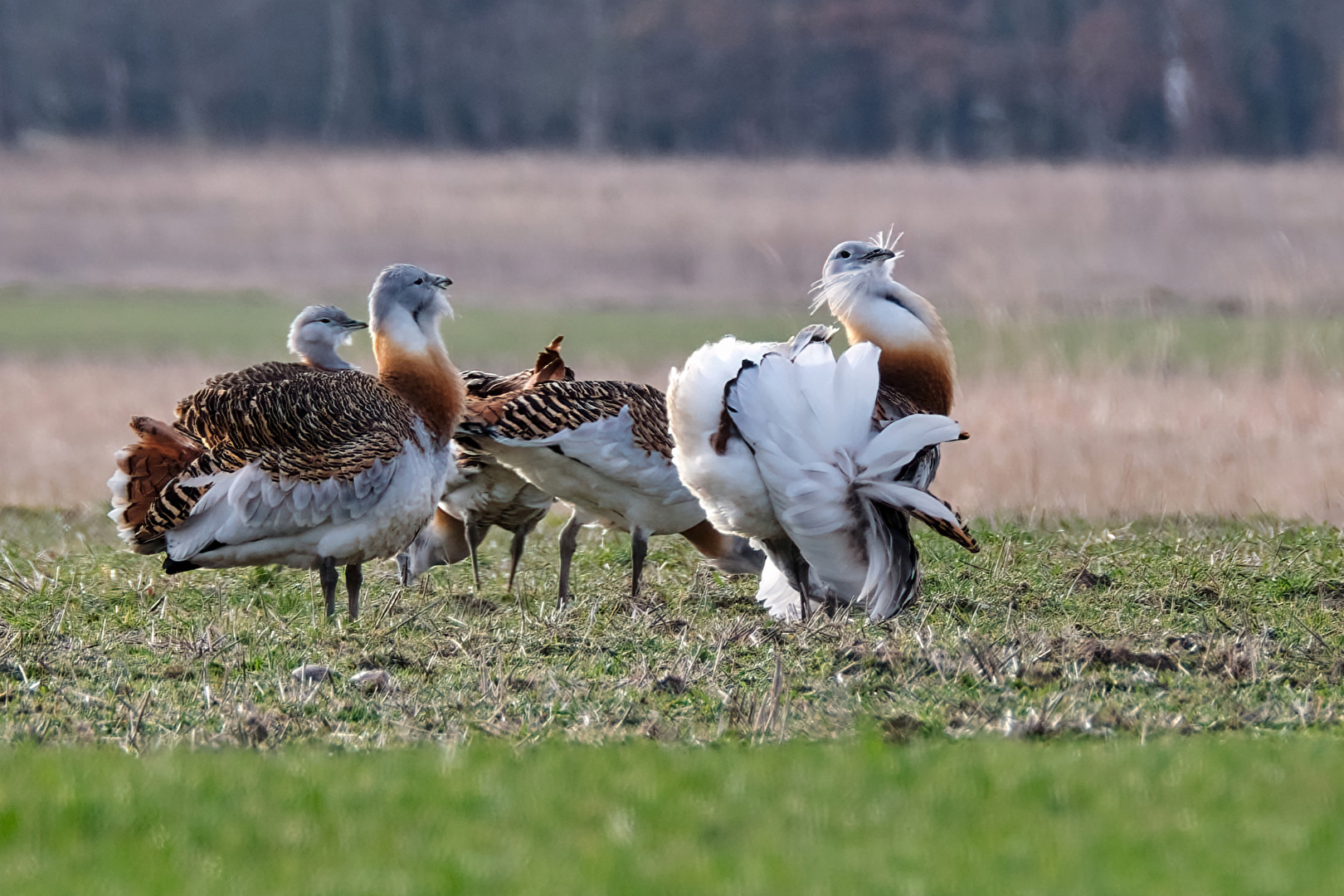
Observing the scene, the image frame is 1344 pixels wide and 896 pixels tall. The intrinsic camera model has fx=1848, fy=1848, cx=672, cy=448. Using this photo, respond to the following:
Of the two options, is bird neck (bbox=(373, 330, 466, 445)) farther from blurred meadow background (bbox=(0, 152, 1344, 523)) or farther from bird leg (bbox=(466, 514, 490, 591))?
blurred meadow background (bbox=(0, 152, 1344, 523))

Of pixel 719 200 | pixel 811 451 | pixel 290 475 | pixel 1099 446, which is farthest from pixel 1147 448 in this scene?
pixel 719 200

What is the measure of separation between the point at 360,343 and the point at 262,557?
12246 millimetres

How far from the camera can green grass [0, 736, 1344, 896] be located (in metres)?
3.08

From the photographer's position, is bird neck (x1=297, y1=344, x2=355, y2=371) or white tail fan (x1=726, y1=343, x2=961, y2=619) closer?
white tail fan (x1=726, y1=343, x2=961, y2=619)

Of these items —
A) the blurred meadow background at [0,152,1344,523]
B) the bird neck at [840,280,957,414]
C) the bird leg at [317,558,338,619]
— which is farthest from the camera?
the blurred meadow background at [0,152,1344,523]

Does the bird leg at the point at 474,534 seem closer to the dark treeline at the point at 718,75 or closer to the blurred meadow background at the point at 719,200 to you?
the blurred meadow background at the point at 719,200

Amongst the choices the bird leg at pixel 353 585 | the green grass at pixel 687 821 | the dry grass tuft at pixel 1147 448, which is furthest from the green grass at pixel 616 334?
the green grass at pixel 687 821

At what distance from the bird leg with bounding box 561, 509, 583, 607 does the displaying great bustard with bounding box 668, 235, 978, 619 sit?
86cm

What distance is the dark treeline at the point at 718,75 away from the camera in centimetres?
2664

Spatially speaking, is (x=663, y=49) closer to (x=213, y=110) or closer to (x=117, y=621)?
(x=213, y=110)

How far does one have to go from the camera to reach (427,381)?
629cm

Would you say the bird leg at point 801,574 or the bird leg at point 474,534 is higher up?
the bird leg at point 801,574

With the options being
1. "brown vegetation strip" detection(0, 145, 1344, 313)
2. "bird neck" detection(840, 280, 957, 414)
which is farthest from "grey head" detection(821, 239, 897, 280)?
"brown vegetation strip" detection(0, 145, 1344, 313)

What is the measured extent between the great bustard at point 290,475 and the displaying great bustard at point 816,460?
90cm
